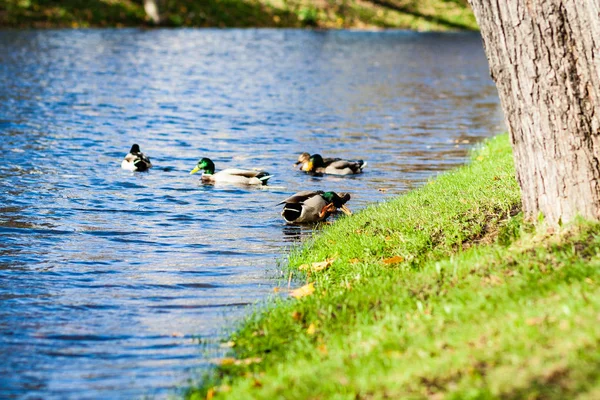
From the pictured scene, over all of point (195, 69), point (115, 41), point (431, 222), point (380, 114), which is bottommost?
point (431, 222)

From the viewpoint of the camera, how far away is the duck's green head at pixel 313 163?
546 inches

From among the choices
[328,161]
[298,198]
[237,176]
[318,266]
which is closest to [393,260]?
[318,266]

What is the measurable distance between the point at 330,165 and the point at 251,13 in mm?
48336

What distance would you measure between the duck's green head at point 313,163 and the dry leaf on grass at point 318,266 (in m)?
5.97

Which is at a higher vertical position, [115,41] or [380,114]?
[115,41]

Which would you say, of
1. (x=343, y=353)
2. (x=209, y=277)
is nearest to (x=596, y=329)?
(x=343, y=353)

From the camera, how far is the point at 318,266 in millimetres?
7855

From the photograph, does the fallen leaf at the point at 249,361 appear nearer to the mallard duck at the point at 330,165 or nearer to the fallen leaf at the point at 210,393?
the fallen leaf at the point at 210,393

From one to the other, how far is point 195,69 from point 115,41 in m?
11.5

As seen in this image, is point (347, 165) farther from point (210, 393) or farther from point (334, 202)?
point (210, 393)

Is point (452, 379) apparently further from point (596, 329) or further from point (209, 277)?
point (209, 277)

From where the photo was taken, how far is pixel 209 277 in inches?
307

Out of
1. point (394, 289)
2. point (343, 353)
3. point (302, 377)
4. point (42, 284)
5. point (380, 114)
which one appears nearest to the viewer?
point (302, 377)

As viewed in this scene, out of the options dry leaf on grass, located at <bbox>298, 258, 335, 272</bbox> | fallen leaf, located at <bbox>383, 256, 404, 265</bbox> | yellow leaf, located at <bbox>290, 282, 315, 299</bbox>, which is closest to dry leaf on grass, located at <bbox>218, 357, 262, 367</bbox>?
yellow leaf, located at <bbox>290, 282, 315, 299</bbox>
